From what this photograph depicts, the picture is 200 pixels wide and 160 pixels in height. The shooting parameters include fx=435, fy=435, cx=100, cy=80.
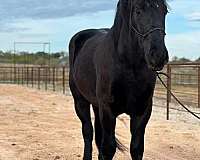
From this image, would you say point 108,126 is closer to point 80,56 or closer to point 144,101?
point 144,101

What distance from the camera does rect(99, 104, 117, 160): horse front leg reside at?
3.88m

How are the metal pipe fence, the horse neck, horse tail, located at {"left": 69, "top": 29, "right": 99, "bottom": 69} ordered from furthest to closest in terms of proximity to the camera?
the metal pipe fence, horse tail, located at {"left": 69, "top": 29, "right": 99, "bottom": 69}, the horse neck

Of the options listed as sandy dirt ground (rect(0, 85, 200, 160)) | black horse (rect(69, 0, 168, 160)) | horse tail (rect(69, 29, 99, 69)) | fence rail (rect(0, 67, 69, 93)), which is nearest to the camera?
black horse (rect(69, 0, 168, 160))

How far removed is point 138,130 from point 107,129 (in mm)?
285

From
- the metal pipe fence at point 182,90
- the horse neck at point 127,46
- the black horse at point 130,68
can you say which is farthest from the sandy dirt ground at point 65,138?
the horse neck at point 127,46

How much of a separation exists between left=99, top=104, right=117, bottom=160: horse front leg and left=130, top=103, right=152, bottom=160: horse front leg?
18 cm

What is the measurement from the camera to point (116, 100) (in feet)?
12.3

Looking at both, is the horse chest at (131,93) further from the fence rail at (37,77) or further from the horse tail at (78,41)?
the fence rail at (37,77)

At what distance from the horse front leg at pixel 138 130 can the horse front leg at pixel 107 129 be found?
183mm

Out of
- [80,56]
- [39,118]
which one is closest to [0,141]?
[80,56]

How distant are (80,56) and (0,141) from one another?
2.41 meters

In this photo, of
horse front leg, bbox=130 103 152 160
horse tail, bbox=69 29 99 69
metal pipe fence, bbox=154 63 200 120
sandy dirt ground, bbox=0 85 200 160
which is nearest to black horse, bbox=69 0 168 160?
horse front leg, bbox=130 103 152 160

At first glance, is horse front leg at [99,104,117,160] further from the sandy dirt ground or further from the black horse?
the sandy dirt ground

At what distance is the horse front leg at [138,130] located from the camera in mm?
3857
